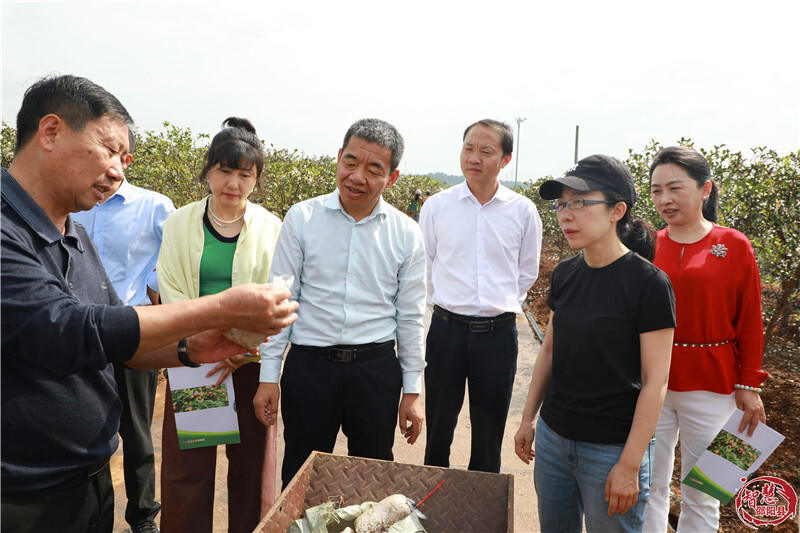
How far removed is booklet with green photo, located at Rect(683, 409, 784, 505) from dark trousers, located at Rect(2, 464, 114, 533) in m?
2.42

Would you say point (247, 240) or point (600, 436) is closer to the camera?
point (600, 436)

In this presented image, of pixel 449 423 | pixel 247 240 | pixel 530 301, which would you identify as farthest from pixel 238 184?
pixel 530 301

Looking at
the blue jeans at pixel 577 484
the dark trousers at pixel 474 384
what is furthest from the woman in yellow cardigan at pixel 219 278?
the blue jeans at pixel 577 484

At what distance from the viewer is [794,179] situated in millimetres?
4742

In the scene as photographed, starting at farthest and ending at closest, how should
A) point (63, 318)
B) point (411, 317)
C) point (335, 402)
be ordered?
point (411, 317) < point (335, 402) < point (63, 318)

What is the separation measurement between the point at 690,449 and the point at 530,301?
24.9 ft

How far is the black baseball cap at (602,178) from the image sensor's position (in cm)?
194

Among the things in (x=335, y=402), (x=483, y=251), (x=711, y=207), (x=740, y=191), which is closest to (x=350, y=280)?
(x=335, y=402)

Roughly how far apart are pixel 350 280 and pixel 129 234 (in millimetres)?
1512

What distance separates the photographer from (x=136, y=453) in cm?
278

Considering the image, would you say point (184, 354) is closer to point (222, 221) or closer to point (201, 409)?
point (201, 409)

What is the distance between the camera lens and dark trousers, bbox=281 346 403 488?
2357 millimetres

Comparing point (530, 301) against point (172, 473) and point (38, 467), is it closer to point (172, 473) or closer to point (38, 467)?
point (172, 473)

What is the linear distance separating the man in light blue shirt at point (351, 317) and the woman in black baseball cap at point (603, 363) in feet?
2.48
